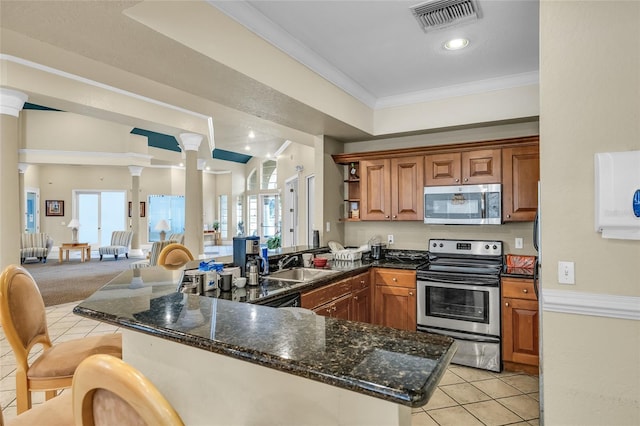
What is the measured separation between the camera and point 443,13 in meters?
2.45

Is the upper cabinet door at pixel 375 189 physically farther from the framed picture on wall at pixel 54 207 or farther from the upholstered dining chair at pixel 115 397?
the framed picture on wall at pixel 54 207

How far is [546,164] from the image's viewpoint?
1951 millimetres

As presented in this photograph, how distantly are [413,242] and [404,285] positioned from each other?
29.7 inches

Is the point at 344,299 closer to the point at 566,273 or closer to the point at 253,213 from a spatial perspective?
the point at 566,273

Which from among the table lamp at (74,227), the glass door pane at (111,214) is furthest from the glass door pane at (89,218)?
the table lamp at (74,227)

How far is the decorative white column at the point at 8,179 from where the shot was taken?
435 cm

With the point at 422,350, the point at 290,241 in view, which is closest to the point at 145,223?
the point at 290,241

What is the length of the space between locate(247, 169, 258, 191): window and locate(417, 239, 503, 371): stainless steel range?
10.9 meters

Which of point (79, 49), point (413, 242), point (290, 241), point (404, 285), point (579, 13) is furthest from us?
point (290, 241)

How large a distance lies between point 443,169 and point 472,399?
2187 millimetres

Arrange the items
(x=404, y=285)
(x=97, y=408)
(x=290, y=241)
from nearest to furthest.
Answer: (x=97, y=408) → (x=404, y=285) → (x=290, y=241)

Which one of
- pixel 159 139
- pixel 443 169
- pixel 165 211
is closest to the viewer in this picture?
pixel 443 169

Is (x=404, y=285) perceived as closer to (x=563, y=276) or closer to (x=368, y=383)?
(x=563, y=276)

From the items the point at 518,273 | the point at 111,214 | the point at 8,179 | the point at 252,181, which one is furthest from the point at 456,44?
the point at 111,214
